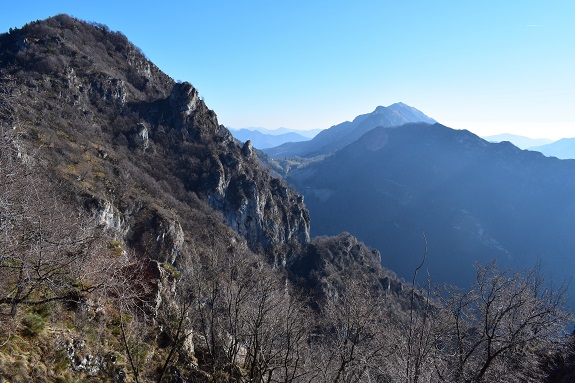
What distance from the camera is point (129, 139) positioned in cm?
8444

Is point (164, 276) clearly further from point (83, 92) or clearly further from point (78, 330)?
point (83, 92)

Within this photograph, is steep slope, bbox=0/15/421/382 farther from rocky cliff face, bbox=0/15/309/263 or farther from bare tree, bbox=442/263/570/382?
bare tree, bbox=442/263/570/382

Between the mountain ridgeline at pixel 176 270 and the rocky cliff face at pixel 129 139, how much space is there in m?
0.45

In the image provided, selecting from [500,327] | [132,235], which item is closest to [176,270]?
[500,327]

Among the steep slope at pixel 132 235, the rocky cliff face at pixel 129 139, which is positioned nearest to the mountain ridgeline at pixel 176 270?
the steep slope at pixel 132 235

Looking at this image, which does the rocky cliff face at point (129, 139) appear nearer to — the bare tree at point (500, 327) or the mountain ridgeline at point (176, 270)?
the mountain ridgeline at point (176, 270)

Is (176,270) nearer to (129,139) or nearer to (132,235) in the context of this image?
(132,235)

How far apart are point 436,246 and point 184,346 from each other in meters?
201

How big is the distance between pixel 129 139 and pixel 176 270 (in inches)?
3045

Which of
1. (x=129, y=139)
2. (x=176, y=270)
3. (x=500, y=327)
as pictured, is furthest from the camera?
(x=129, y=139)

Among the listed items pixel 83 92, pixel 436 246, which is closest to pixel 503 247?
pixel 436 246

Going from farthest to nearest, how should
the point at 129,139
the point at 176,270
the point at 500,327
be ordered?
the point at 129,139, the point at 176,270, the point at 500,327

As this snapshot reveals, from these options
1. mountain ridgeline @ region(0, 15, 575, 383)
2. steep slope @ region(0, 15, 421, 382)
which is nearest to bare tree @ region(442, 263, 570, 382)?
mountain ridgeline @ region(0, 15, 575, 383)

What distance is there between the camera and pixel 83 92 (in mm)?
83812
